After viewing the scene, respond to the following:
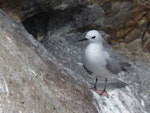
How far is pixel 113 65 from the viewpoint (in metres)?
7.02

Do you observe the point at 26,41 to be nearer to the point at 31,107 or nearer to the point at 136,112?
the point at 31,107

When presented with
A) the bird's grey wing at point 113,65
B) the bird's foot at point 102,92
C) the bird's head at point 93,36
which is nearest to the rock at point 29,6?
the bird's head at point 93,36

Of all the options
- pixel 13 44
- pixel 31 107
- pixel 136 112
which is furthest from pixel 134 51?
pixel 31 107

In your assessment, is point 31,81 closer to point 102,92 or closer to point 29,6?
point 102,92

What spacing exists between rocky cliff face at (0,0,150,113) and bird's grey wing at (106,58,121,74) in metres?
0.47

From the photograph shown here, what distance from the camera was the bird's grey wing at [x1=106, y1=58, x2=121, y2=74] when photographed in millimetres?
6952

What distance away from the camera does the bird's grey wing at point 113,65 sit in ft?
22.8

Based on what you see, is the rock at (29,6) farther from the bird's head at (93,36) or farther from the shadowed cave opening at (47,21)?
the bird's head at (93,36)

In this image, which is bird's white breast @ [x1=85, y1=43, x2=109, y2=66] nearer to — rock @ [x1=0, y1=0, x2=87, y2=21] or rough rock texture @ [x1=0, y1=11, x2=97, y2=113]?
rough rock texture @ [x1=0, y1=11, x2=97, y2=113]

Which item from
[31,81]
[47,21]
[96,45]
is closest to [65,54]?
[47,21]

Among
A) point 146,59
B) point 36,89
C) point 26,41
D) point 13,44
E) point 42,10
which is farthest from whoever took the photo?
point 146,59

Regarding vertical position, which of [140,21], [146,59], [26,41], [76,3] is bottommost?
[146,59]

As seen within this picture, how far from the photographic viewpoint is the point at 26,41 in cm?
691

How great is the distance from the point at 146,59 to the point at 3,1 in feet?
10.7
